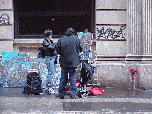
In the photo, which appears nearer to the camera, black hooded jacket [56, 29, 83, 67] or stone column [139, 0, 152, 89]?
black hooded jacket [56, 29, 83, 67]

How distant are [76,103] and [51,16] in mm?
4840

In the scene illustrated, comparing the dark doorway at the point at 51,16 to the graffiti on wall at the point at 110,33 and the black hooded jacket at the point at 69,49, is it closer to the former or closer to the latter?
the graffiti on wall at the point at 110,33

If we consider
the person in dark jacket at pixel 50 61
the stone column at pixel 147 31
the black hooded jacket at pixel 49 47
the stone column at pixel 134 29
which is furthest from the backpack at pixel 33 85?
the stone column at pixel 147 31

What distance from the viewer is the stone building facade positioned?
1059cm

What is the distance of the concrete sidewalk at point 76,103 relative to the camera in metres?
6.63

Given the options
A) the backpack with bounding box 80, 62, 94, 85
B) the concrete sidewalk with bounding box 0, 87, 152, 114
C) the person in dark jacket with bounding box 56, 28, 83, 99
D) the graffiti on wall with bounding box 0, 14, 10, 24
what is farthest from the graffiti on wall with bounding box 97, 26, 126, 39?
the graffiti on wall with bounding box 0, 14, 10, 24

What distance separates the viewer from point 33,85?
905cm

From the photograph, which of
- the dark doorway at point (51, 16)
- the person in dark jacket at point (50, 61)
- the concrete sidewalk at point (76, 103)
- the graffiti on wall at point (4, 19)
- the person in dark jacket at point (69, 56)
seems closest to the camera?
the concrete sidewalk at point (76, 103)

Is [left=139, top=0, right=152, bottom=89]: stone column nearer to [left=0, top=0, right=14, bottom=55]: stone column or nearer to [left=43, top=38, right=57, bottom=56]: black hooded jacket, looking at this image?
[left=43, top=38, right=57, bottom=56]: black hooded jacket

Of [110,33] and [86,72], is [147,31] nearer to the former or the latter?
[110,33]

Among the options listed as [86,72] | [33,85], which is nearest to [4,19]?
[33,85]

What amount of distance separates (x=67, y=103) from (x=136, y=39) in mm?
4483

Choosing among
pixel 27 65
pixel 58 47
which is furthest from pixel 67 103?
pixel 27 65

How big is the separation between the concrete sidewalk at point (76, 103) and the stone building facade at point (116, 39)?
Answer: 1346mm
